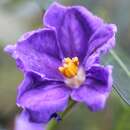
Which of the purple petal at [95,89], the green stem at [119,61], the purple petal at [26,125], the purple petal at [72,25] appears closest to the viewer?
the purple petal at [95,89]

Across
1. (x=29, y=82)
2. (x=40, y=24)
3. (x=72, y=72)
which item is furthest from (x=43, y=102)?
(x=40, y=24)

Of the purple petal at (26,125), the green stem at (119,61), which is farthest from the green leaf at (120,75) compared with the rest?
the purple petal at (26,125)

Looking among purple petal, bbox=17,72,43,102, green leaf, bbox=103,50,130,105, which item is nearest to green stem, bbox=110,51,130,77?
green leaf, bbox=103,50,130,105

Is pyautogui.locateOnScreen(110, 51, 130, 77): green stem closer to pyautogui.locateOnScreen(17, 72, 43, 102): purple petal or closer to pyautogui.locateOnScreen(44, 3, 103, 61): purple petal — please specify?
pyautogui.locateOnScreen(44, 3, 103, 61): purple petal

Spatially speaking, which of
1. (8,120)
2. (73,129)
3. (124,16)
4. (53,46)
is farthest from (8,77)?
(53,46)

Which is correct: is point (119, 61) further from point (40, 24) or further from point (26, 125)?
point (40, 24)

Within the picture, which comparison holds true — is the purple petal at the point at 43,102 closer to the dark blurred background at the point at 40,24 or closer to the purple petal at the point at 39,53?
the purple petal at the point at 39,53
